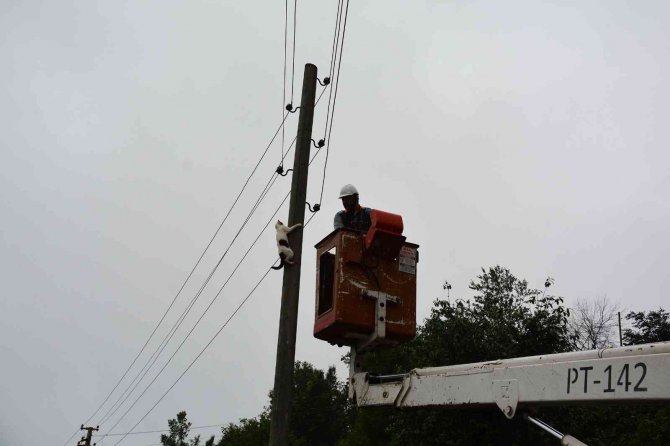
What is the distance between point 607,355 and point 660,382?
1.24ft

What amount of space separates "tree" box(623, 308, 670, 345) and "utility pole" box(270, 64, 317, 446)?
142 ft

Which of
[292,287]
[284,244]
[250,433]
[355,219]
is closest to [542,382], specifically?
[355,219]

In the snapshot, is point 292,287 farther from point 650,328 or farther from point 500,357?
point 650,328

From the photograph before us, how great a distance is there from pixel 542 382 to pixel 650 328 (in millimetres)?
47897

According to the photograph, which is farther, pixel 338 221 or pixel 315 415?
pixel 315 415

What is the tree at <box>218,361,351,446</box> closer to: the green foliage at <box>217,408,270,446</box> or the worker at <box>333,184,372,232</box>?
the green foliage at <box>217,408,270,446</box>

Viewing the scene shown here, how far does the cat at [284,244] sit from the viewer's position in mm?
6996

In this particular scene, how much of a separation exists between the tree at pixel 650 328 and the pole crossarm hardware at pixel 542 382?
146 feet

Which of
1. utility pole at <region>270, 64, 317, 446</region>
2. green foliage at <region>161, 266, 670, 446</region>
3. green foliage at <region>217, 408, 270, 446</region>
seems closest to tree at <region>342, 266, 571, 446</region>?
Result: green foliage at <region>161, 266, 670, 446</region>

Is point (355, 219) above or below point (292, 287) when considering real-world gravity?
above

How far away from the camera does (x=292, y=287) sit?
695 cm

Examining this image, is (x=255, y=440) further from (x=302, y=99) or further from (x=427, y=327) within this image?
(x=302, y=99)

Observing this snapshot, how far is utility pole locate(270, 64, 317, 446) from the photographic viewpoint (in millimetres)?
6460

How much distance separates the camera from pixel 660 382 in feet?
12.5
